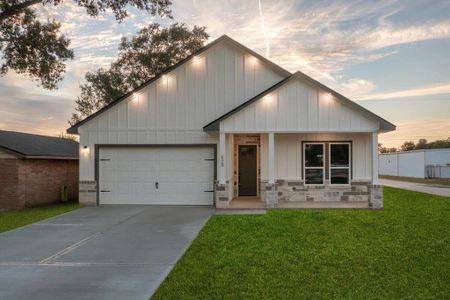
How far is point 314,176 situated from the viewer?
16.0 metres

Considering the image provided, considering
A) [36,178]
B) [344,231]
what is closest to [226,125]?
[344,231]

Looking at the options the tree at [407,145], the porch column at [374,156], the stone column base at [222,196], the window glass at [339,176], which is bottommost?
the stone column base at [222,196]

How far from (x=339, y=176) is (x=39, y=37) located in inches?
537

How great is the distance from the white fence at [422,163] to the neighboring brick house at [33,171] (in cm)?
3333

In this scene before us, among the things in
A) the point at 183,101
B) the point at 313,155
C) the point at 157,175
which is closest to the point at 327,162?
the point at 313,155

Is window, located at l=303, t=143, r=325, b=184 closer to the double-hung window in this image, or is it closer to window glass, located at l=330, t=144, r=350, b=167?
the double-hung window

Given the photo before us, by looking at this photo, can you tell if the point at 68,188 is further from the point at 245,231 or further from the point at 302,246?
the point at 302,246

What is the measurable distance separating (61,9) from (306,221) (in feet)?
44.2

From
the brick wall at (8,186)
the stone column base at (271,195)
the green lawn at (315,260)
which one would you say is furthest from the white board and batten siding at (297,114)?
the brick wall at (8,186)

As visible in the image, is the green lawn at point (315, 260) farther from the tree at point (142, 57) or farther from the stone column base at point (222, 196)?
the tree at point (142, 57)

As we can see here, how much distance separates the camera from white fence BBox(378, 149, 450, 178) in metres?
38.6

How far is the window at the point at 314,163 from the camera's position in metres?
16.0

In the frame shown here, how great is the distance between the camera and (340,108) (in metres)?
14.2

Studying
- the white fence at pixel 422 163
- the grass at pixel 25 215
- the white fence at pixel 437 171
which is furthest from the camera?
the white fence at pixel 422 163
